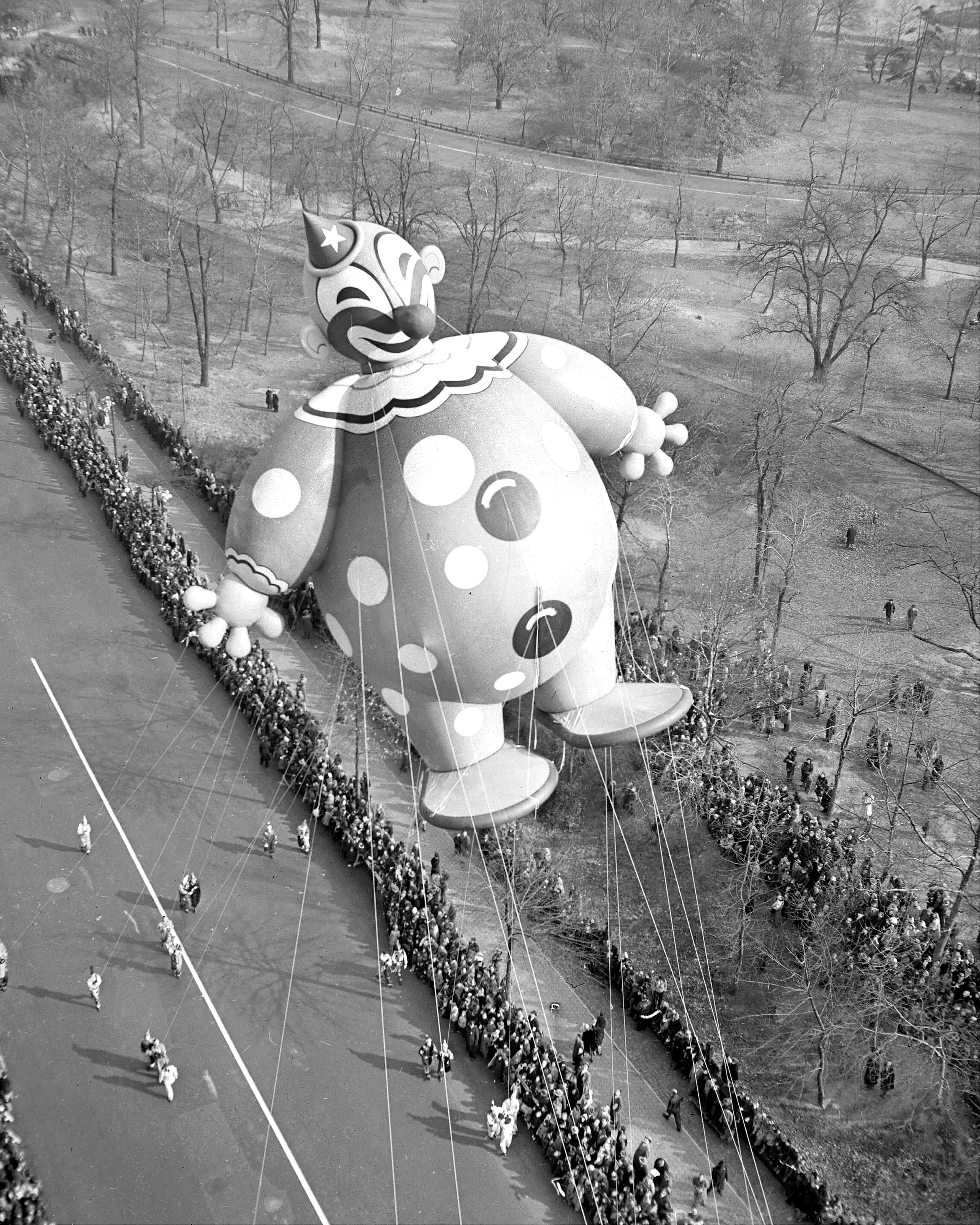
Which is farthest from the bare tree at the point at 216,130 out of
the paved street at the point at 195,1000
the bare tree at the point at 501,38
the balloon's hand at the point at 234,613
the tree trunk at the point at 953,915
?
the tree trunk at the point at 953,915

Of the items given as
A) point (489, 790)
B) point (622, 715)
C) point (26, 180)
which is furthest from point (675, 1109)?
point (26, 180)

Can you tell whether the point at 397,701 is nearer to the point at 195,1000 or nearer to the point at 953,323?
the point at 195,1000

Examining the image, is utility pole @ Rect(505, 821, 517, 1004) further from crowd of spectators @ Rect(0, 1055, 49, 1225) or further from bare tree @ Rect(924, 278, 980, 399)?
bare tree @ Rect(924, 278, 980, 399)

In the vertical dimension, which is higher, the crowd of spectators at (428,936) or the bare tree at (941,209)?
the bare tree at (941,209)

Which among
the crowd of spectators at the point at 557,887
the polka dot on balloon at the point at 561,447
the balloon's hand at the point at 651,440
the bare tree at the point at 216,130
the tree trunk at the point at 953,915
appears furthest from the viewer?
the bare tree at the point at 216,130

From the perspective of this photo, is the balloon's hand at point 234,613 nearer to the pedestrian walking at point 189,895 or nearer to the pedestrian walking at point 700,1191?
the pedestrian walking at point 189,895

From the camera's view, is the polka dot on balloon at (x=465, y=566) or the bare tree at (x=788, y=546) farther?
the bare tree at (x=788, y=546)

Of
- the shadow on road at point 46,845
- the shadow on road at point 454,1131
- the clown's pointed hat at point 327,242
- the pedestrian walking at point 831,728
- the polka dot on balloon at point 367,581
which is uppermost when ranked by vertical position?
the clown's pointed hat at point 327,242

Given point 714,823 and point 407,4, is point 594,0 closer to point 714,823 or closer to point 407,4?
point 407,4
